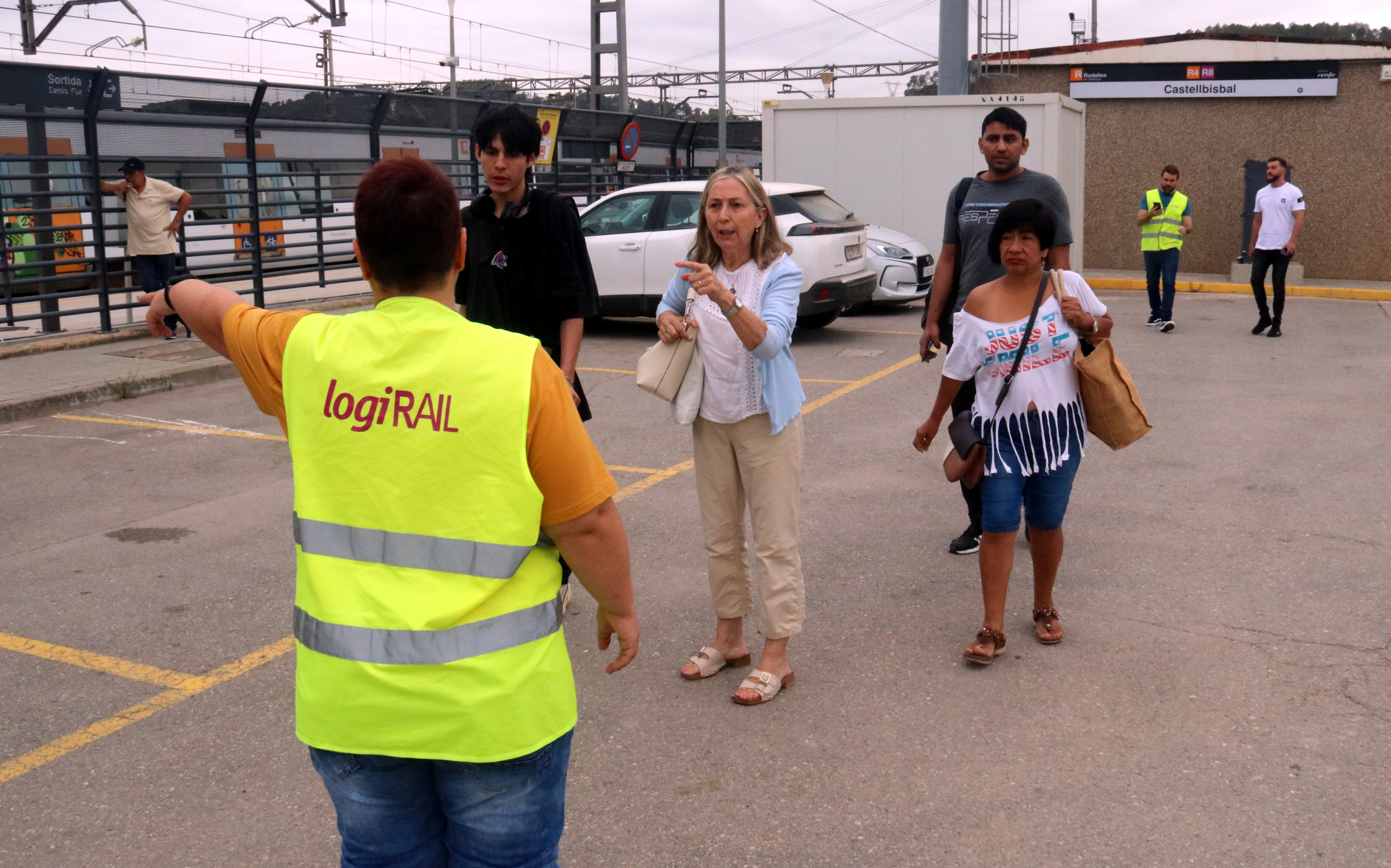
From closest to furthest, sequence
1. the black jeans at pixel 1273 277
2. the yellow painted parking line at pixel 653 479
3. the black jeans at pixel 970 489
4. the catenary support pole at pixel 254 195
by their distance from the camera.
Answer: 1. the black jeans at pixel 970 489
2. the yellow painted parking line at pixel 653 479
3. the black jeans at pixel 1273 277
4. the catenary support pole at pixel 254 195

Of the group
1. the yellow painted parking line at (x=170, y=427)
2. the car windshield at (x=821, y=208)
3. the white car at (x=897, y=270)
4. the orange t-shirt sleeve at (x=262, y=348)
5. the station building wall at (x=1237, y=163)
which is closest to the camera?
the orange t-shirt sleeve at (x=262, y=348)

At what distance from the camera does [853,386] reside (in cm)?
1018

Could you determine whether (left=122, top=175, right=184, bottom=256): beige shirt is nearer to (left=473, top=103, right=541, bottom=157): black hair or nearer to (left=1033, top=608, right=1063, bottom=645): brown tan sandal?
(left=473, top=103, right=541, bottom=157): black hair

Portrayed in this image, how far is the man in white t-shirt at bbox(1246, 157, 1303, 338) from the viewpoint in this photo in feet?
42.1

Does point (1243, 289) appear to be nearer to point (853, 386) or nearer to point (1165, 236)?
point (1165, 236)

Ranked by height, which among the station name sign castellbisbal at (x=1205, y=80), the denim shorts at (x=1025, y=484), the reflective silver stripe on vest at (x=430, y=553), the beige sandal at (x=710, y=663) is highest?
the station name sign castellbisbal at (x=1205, y=80)

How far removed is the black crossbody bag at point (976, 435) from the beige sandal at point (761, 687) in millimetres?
900

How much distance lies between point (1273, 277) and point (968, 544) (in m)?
8.88

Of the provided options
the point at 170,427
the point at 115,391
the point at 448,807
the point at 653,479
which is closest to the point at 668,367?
the point at 448,807

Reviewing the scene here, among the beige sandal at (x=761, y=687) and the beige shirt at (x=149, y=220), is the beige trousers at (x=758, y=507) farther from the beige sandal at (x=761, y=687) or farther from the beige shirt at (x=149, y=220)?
the beige shirt at (x=149, y=220)

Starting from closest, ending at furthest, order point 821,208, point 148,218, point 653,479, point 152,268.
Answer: point 653,479 < point 148,218 < point 152,268 < point 821,208

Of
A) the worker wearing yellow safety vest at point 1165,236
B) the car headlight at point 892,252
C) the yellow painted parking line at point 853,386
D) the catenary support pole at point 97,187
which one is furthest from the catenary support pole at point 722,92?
the catenary support pole at point 97,187

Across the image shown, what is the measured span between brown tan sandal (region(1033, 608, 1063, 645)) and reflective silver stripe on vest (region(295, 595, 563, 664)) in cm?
301

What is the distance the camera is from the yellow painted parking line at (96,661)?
4406 millimetres
